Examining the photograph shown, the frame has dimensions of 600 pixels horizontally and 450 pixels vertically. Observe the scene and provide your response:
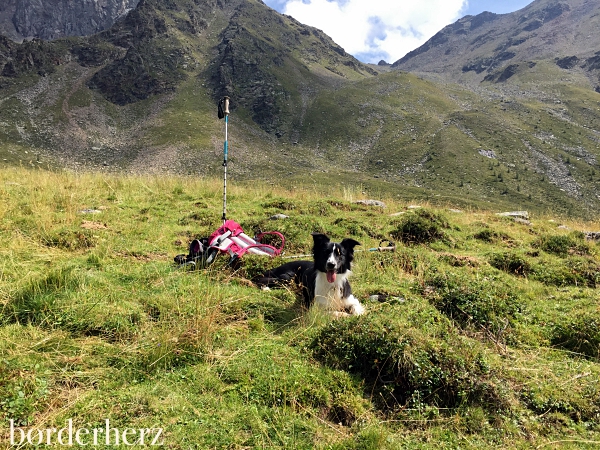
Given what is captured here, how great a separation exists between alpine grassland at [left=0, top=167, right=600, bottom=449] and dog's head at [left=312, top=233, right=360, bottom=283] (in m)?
0.76

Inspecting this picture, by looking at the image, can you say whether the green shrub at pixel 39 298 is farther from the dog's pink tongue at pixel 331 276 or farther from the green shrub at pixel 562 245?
the green shrub at pixel 562 245

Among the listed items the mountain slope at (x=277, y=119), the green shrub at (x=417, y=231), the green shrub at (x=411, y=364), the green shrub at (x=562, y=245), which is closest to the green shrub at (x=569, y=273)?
the green shrub at (x=562, y=245)

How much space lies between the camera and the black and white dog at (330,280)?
5.26 meters

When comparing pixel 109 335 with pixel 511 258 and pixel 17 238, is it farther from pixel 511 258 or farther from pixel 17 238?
pixel 511 258

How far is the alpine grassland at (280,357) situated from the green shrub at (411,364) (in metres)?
0.02

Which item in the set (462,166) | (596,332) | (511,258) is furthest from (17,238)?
(462,166)

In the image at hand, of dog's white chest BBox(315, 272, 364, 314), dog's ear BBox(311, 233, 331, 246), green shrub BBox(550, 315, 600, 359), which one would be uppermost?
dog's ear BBox(311, 233, 331, 246)

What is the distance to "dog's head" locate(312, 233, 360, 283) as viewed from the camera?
5.38m

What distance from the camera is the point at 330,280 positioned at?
5406 millimetres

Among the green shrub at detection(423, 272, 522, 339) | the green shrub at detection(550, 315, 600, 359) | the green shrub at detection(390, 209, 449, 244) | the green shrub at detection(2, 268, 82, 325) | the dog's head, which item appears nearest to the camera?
the green shrub at detection(2, 268, 82, 325)

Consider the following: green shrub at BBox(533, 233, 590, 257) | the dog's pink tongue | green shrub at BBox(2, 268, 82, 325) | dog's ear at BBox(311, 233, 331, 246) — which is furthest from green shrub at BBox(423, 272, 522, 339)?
green shrub at BBox(533, 233, 590, 257)

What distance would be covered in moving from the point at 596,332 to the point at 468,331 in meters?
1.76

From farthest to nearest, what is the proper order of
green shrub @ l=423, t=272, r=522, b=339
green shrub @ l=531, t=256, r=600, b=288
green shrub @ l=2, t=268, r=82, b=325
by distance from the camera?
green shrub @ l=531, t=256, r=600, b=288 → green shrub @ l=423, t=272, r=522, b=339 → green shrub @ l=2, t=268, r=82, b=325

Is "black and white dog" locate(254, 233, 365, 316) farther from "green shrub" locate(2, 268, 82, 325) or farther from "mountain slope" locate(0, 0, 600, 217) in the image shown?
"mountain slope" locate(0, 0, 600, 217)
